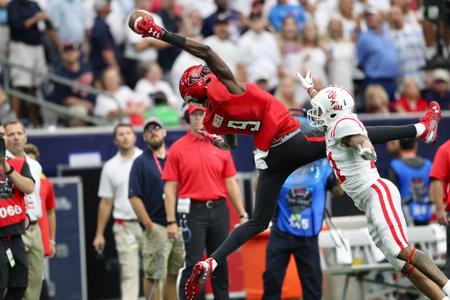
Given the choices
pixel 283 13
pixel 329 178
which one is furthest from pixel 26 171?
pixel 283 13

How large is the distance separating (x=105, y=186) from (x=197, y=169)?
2119 millimetres

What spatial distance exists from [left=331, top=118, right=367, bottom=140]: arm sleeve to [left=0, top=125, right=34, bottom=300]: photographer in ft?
10.0

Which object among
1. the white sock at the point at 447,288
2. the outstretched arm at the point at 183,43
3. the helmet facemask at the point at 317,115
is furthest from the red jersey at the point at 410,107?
the white sock at the point at 447,288

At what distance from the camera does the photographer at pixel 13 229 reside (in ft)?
37.7

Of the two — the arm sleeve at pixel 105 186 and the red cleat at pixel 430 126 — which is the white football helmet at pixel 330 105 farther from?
the arm sleeve at pixel 105 186

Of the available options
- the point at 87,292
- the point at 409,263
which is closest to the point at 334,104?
the point at 409,263

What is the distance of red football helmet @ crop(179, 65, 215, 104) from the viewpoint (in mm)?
10688

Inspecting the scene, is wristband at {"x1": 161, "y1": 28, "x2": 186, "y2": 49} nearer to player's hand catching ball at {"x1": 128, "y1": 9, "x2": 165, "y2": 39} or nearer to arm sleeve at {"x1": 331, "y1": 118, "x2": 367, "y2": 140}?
player's hand catching ball at {"x1": 128, "y1": 9, "x2": 165, "y2": 39}

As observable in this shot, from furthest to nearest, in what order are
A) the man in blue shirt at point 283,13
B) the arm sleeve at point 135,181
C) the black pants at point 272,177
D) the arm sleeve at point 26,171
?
the man in blue shirt at point 283,13 < the arm sleeve at point 135,181 < the arm sleeve at point 26,171 < the black pants at point 272,177

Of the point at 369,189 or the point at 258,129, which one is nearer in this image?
the point at 369,189

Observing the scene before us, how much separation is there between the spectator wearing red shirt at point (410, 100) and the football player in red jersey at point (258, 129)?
7572mm

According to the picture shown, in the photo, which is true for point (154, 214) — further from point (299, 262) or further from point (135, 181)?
point (299, 262)

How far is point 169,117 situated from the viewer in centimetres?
1683

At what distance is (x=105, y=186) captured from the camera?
563 inches
